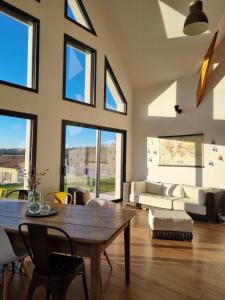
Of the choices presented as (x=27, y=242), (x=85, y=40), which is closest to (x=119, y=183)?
(x=85, y=40)

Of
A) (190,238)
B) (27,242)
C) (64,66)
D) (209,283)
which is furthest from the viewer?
(64,66)

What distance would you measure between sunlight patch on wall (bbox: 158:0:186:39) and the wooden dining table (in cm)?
460

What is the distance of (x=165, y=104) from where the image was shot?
7.06 meters

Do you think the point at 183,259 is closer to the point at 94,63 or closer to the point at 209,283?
the point at 209,283

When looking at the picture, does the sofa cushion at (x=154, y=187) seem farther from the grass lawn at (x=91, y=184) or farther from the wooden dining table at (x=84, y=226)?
the wooden dining table at (x=84, y=226)

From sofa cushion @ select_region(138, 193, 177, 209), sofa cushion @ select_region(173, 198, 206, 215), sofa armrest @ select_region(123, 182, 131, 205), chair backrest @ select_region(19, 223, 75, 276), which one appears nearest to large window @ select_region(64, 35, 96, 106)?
sofa armrest @ select_region(123, 182, 131, 205)

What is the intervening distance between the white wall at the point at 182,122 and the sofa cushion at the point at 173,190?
40 centimetres

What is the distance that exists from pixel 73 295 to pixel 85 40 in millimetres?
5396

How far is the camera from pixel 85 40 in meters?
6.01

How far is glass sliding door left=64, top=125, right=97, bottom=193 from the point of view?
575cm

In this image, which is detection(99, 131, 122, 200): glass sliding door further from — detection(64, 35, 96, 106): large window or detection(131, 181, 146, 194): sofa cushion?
detection(64, 35, 96, 106): large window

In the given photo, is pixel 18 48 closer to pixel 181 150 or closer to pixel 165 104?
pixel 165 104

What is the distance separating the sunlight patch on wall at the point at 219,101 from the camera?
592cm

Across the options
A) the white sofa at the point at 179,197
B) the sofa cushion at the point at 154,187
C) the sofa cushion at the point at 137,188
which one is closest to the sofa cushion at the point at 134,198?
the white sofa at the point at 179,197
